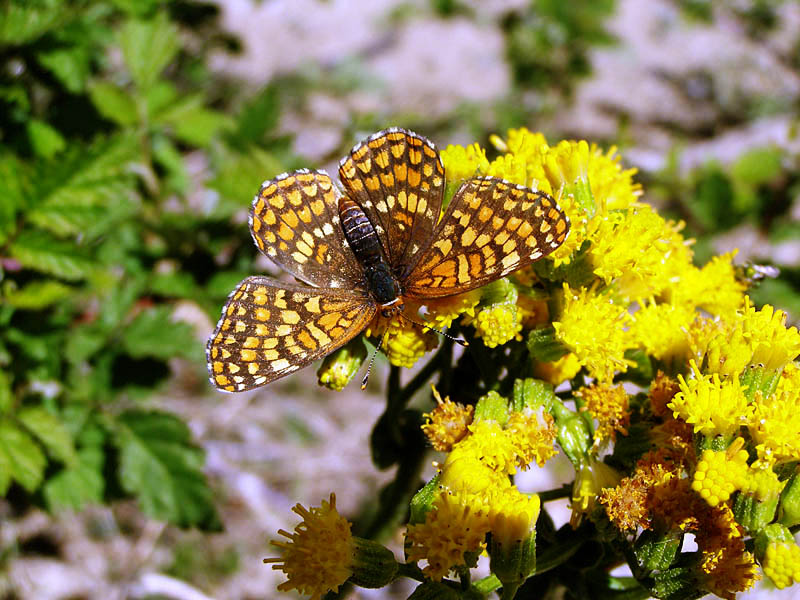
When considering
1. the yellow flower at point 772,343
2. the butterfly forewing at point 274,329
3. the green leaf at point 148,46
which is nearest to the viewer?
the yellow flower at point 772,343

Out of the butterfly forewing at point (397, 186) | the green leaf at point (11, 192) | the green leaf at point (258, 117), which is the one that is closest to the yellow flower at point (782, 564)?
the butterfly forewing at point (397, 186)

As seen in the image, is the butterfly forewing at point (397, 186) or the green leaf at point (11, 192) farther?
the green leaf at point (11, 192)

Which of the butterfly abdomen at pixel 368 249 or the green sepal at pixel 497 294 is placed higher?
the butterfly abdomen at pixel 368 249

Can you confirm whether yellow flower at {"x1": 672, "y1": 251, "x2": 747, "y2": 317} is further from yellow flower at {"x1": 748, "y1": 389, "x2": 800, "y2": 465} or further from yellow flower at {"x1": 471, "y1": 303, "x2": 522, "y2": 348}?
yellow flower at {"x1": 471, "y1": 303, "x2": 522, "y2": 348}

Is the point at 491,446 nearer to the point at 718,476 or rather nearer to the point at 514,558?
the point at 514,558

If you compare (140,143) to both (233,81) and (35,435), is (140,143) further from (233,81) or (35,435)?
(233,81)

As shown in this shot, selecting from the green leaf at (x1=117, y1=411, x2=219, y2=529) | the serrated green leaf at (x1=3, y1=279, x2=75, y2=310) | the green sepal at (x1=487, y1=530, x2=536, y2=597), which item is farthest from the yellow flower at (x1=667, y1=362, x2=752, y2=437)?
the serrated green leaf at (x1=3, y1=279, x2=75, y2=310)

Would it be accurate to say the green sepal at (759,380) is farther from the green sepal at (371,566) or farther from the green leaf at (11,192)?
the green leaf at (11,192)

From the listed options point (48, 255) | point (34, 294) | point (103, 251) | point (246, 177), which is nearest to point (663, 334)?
point (246, 177)
